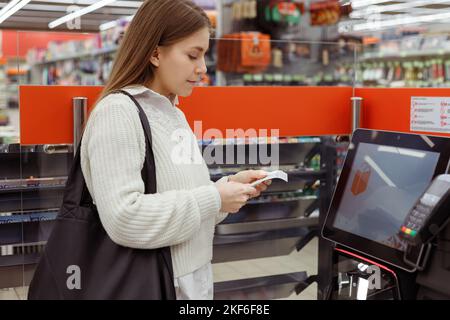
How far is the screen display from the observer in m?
1.49

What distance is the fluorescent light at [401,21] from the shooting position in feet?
9.93

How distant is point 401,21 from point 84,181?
2392 millimetres

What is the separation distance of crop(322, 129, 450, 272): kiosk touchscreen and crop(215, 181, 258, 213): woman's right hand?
38 cm

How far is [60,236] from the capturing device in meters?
1.35

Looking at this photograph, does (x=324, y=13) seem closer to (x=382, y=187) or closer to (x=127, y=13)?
(x=127, y=13)

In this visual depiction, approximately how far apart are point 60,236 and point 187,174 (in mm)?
318

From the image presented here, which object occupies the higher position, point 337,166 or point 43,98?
point 43,98

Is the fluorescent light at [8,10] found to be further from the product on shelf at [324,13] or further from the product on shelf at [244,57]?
the product on shelf at [324,13]

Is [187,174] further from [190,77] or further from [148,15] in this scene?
[148,15]

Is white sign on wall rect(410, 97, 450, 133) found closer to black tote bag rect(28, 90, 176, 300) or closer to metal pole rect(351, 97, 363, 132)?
metal pole rect(351, 97, 363, 132)

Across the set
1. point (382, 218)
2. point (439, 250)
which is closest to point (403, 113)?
point (382, 218)

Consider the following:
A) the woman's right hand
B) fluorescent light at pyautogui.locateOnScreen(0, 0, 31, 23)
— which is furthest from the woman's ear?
fluorescent light at pyautogui.locateOnScreen(0, 0, 31, 23)

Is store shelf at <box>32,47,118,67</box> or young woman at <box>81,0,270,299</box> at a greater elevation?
store shelf at <box>32,47,118,67</box>

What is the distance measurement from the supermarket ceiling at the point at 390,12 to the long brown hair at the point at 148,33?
161 centimetres
